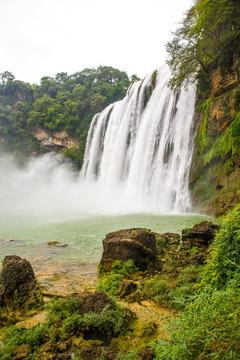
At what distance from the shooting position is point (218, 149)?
11.6 m

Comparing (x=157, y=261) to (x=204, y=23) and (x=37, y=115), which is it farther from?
(x=37, y=115)

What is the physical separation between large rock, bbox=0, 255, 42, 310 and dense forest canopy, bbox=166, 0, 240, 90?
12.7 meters

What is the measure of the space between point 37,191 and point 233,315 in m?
34.3

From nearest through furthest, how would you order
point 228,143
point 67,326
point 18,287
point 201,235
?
1. point 67,326
2. point 18,287
3. point 201,235
4. point 228,143

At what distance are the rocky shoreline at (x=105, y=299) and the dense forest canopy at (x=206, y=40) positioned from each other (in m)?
10.4

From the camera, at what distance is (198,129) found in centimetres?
1402

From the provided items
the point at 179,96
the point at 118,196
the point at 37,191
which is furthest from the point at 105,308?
the point at 37,191

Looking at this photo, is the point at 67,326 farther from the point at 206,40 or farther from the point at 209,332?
the point at 206,40

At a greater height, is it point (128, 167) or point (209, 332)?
point (128, 167)

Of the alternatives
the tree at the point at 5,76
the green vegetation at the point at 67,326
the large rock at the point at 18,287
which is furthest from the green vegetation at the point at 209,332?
the tree at the point at 5,76

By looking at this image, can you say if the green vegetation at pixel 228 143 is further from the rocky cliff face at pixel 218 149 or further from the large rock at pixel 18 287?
the large rock at pixel 18 287

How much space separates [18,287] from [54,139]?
36.2 m

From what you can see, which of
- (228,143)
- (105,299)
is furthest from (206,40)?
(105,299)

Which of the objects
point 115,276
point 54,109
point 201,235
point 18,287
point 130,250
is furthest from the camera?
point 54,109
